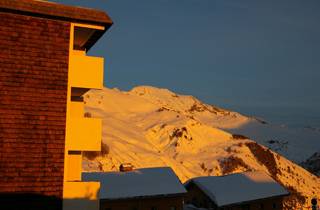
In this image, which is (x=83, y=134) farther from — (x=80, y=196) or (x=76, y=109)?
(x=76, y=109)

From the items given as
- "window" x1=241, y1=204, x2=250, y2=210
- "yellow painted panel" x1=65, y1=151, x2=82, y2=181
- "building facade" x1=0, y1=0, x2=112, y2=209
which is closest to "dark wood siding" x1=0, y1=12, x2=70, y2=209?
"building facade" x1=0, y1=0, x2=112, y2=209

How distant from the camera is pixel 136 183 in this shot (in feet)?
127

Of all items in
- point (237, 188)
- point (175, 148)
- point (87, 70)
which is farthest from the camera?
point (175, 148)

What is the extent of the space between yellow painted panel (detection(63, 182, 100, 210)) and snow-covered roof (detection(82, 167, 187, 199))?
1713 cm

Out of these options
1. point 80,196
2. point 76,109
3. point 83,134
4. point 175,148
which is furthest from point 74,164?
point 175,148

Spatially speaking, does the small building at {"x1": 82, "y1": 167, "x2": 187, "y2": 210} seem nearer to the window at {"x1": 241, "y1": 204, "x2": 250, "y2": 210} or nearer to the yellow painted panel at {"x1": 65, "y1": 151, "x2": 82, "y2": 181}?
the window at {"x1": 241, "y1": 204, "x2": 250, "y2": 210}

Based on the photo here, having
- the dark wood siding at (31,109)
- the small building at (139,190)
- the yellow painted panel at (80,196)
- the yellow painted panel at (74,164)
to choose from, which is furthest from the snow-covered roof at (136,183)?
the dark wood siding at (31,109)

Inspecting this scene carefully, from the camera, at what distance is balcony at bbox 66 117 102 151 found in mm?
17859

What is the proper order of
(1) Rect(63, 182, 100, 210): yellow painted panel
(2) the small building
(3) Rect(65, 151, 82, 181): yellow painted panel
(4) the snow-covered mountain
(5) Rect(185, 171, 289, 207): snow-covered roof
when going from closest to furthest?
(1) Rect(63, 182, 100, 210): yellow painted panel
(3) Rect(65, 151, 82, 181): yellow painted panel
(2) the small building
(5) Rect(185, 171, 289, 207): snow-covered roof
(4) the snow-covered mountain

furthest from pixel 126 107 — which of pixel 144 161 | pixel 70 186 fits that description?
pixel 70 186

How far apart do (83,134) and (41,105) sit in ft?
7.02

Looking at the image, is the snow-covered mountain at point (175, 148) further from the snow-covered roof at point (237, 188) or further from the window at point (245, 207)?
the window at point (245, 207)

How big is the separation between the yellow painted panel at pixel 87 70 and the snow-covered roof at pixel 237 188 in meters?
25.2

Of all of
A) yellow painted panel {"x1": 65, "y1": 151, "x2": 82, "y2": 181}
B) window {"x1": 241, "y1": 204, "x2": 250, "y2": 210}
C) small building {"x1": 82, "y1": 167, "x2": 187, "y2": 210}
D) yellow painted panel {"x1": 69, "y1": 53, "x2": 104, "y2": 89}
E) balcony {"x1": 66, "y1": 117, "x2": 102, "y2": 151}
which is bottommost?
window {"x1": 241, "y1": 204, "x2": 250, "y2": 210}
